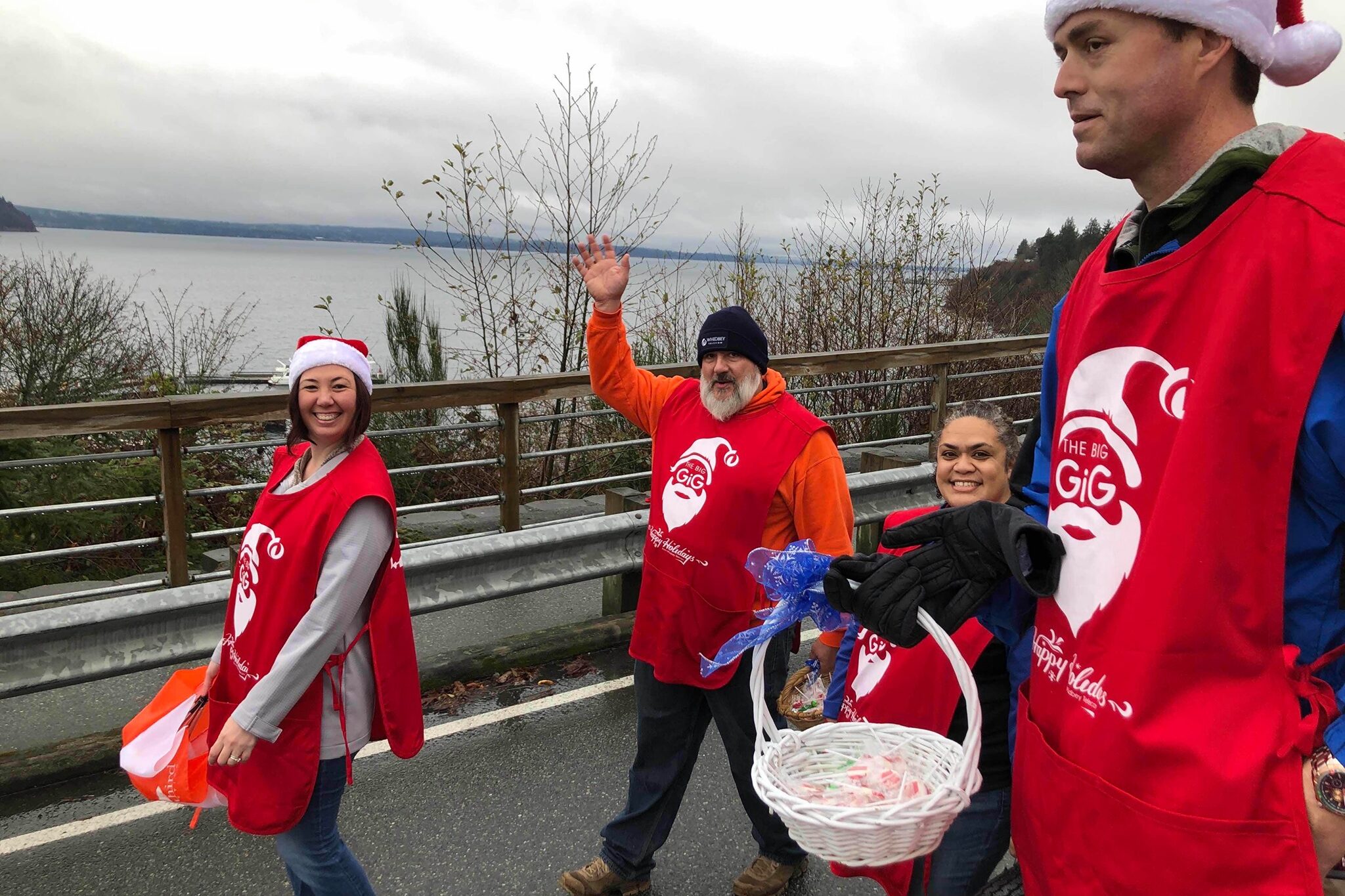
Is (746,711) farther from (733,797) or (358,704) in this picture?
(358,704)

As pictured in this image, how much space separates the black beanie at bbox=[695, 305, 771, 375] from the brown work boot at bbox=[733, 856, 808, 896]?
177 centimetres

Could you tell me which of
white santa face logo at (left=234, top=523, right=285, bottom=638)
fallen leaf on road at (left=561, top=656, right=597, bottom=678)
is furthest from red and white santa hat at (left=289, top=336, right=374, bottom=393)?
fallen leaf on road at (left=561, top=656, right=597, bottom=678)

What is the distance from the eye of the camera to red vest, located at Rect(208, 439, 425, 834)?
2.69 metres

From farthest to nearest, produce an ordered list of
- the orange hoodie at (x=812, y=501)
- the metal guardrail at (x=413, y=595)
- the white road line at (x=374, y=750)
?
the metal guardrail at (x=413, y=595) → the white road line at (x=374, y=750) → the orange hoodie at (x=812, y=501)

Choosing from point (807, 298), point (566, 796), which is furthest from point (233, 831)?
point (807, 298)

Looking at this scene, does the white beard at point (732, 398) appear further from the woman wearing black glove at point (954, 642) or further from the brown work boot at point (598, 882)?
the brown work boot at point (598, 882)

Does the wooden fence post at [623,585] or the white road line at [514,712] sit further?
the wooden fence post at [623,585]

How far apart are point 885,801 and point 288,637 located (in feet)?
5.67

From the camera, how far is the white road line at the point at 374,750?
3689 millimetres

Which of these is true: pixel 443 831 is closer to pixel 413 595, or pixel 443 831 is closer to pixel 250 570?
pixel 413 595

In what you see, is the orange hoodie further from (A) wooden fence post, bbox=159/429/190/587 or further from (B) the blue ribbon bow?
(A) wooden fence post, bbox=159/429/190/587

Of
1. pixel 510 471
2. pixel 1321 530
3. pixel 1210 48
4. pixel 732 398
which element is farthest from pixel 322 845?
pixel 510 471

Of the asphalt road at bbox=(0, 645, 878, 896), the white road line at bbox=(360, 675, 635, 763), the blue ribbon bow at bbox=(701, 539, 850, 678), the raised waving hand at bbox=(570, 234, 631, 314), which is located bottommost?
the asphalt road at bbox=(0, 645, 878, 896)

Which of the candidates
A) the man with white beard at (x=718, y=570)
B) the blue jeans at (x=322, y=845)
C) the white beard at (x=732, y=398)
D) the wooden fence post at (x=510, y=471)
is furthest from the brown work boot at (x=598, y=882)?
the wooden fence post at (x=510, y=471)
